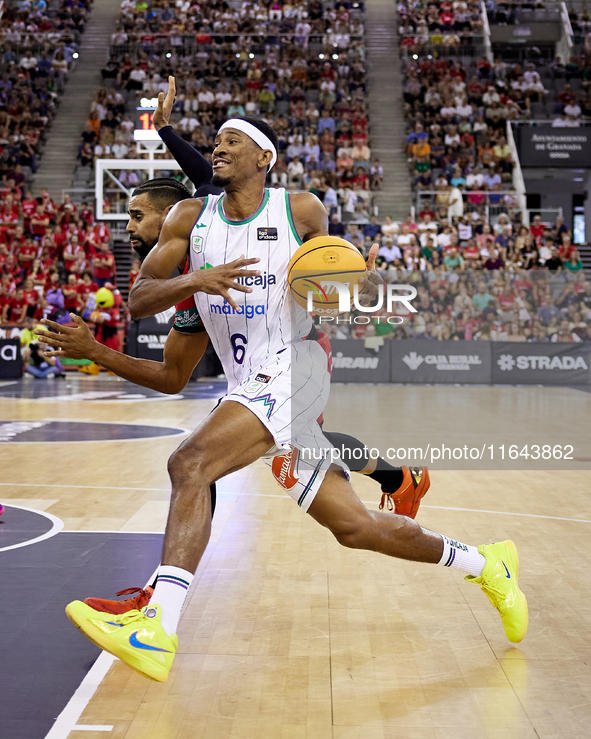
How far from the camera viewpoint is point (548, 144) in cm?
2502

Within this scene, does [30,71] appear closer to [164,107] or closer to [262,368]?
[164,107]

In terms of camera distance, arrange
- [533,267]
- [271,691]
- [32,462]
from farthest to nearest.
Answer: [533,267] < [32,462] < [271,691]

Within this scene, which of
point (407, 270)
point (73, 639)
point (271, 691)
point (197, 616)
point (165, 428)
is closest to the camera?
point (271, 691)

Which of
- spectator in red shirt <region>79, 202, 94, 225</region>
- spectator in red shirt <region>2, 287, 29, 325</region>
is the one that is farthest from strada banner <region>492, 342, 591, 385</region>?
spectator in red shirt <region>79, 202, 94, 225</region>

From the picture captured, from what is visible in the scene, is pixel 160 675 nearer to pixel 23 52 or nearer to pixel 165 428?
pixel 165 428

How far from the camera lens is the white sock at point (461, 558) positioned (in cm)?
366

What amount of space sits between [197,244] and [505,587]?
6.28 ft

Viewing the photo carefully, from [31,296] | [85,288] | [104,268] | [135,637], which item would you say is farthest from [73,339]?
[104,268]

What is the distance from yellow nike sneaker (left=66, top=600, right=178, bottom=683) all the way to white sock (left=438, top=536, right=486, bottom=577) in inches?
52.4

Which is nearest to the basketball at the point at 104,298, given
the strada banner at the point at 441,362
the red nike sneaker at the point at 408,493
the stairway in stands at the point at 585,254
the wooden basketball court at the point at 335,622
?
the strada banner at the point at 441,362

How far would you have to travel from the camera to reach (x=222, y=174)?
3500mm

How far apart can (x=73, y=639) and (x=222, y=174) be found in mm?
1956

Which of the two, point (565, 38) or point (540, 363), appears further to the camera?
point (565, 38)

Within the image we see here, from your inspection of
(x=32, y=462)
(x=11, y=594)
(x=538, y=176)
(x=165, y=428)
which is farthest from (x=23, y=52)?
(x=11, y=594)
